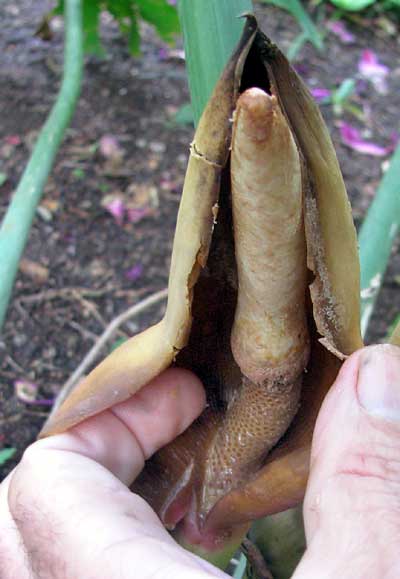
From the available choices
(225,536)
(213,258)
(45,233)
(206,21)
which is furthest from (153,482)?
(45,233)

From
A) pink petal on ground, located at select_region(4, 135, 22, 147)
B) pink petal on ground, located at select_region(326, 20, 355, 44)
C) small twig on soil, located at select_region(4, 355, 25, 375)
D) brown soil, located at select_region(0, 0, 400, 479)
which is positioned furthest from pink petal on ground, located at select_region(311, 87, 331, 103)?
small twig on soil, located at select_region(4, 355, 25, 375)

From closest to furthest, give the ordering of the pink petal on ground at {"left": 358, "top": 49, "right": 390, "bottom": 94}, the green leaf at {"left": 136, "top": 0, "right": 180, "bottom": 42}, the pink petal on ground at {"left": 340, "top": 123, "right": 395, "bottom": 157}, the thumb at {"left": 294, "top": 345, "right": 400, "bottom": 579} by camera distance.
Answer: the thumb at {"left": 294, "top": 345, "right": 400, "bottom": 579} < the green leaf at {"left": 136, "top": 0, "right": 180, "bottom": 42} < the pink petal on ground at {"left": 340, "top": 123, "right": 395, "bottom": 157} < the pink petal on ground at {"left": 358, "top": 49, "right": 390, "bottom": 94}

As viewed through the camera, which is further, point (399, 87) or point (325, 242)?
point (399, 87)

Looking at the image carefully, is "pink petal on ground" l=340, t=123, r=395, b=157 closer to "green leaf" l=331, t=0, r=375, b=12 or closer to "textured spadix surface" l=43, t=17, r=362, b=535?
"green leaf" l=331, t=0, r=375, b=12

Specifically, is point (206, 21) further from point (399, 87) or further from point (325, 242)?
point (399, 87)

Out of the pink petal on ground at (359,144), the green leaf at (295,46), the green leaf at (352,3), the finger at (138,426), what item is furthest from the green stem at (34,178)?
the green leaf at (352,3)

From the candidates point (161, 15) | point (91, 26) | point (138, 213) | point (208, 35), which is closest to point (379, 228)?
point (208, 35)

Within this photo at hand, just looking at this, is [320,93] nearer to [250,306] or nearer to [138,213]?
[138,213]
